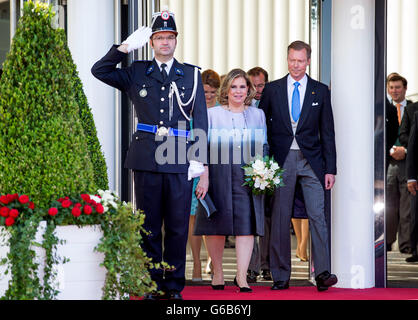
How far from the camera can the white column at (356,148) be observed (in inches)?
247

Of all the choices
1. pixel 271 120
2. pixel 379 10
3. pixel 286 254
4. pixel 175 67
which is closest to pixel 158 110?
pixel 175 67

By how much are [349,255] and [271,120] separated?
1124 mm

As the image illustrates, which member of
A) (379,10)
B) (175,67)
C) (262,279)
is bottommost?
(262,279)

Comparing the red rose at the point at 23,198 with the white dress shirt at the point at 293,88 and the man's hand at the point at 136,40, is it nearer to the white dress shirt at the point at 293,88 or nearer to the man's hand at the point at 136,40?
the man's hand at the point at 136,40

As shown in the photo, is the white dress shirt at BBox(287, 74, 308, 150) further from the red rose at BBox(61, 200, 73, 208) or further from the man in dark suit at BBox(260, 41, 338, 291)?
the red rose at BBox(61, 200, 73, 208)

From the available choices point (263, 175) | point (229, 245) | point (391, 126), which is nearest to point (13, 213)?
point (263, 175)

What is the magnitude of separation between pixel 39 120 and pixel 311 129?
7.96 ft

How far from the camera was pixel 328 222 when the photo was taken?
6.39 meters

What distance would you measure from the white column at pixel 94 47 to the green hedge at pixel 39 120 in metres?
2.00

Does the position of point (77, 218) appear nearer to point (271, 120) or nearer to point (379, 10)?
point (271, 120)

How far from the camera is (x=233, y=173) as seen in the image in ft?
20.0

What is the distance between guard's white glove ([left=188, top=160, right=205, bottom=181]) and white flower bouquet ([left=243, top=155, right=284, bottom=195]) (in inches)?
21.7

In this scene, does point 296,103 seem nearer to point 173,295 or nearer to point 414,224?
point 414,224

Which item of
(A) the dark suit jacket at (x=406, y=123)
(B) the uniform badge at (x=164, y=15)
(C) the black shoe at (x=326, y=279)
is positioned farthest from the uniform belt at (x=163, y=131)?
(A) the dark suit jacket at (x=406, y=123)
